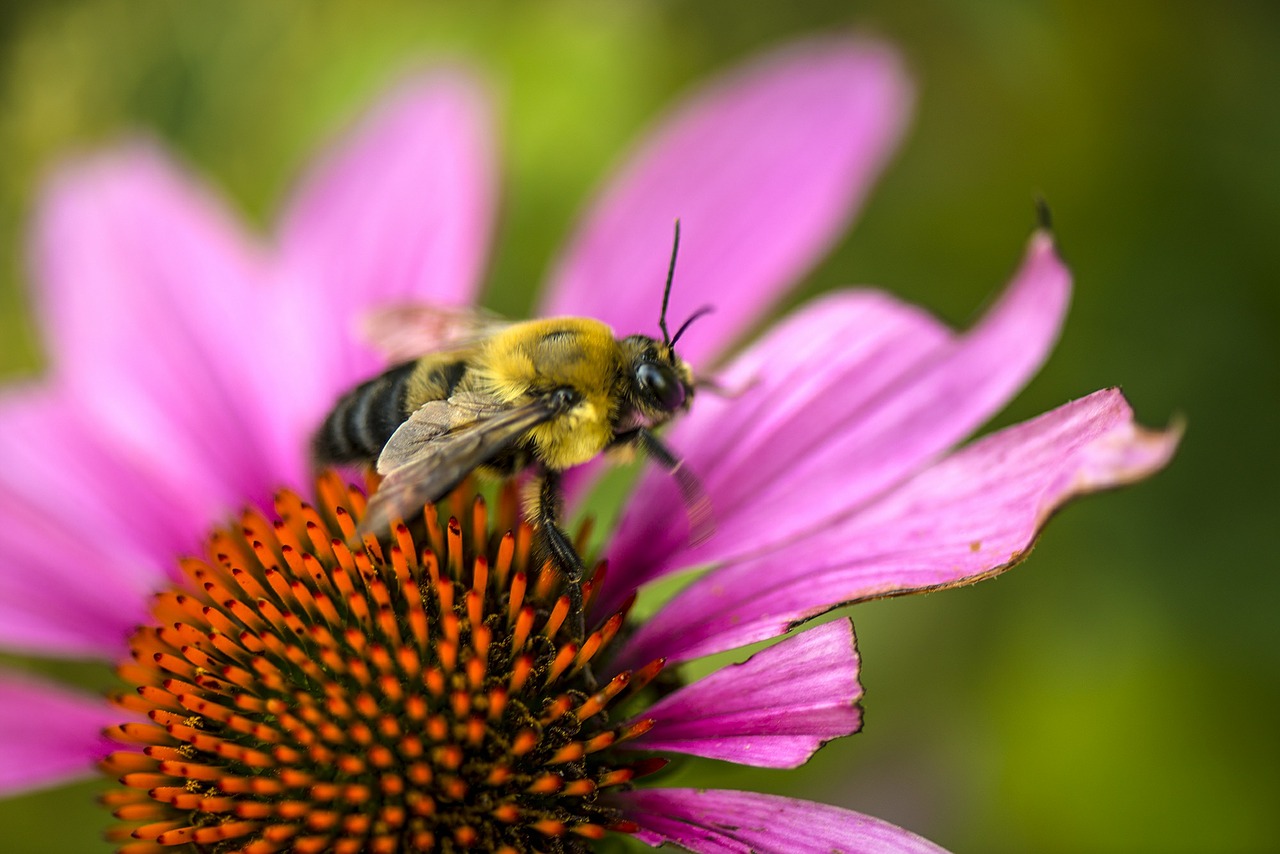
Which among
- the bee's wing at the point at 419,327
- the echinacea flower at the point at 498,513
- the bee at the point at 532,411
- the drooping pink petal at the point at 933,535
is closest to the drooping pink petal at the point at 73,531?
the echinacea flower at the point at 498,513

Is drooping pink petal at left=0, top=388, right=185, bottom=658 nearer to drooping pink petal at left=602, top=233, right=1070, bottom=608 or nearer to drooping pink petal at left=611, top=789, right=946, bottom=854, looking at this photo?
drooping pink petal at left=602, top=233, right=1070, bottom=608

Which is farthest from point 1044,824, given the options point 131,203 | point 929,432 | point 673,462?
point 131,203

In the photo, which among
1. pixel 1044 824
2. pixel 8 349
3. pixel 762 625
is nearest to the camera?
pixel 762 625

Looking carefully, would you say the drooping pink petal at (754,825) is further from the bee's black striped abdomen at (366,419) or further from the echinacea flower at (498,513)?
the bee's black striped abdomen at (366,419)

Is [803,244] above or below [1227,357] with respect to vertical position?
above

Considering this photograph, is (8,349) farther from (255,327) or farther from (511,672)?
(511,672)

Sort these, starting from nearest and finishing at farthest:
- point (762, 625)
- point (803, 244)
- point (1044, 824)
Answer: point (762, 625) → point (803, 244) → point (1044, 824)

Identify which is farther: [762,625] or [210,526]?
[210,526]
